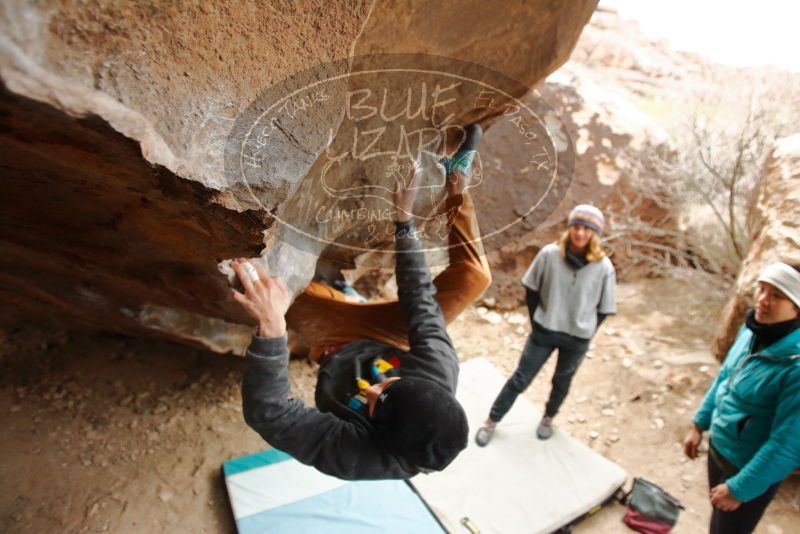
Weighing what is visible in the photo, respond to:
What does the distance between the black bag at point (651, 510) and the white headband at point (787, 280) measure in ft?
5.59

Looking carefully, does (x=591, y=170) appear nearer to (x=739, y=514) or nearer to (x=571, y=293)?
(x=571, y=293)

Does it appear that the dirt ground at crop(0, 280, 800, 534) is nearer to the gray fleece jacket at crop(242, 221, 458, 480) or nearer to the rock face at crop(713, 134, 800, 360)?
the rock face at crop(713, 134, 800, 360)

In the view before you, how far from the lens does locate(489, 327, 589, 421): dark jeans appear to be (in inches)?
114

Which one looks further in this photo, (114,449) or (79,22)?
(114,449)

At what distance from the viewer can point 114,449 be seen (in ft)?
8.71

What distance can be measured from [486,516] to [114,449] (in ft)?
7.36

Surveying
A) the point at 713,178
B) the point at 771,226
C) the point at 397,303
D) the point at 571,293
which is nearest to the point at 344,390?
the point at 397,303

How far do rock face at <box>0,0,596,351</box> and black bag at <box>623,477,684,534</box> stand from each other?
2.55 metres

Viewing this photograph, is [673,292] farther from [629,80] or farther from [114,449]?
[629,80]

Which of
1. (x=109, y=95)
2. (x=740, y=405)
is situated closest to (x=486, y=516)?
(x=740, y=405)

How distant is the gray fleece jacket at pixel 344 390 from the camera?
1.35 meters

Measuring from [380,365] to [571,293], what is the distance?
1.53 meters

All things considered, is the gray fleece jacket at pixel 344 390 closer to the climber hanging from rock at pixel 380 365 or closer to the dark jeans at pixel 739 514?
the climber hanging from rock at pixel 380 365

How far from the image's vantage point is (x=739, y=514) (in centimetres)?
197
